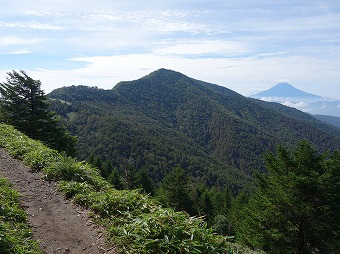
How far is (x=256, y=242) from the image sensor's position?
20516mm

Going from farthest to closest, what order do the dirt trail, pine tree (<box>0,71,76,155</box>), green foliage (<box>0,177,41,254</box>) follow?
pine tree (<box>0,71,76,155</box>) → the dirt trail → green foliage (<box>0,177,41,254</box>)

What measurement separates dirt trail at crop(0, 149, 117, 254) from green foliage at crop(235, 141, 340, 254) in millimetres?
13653

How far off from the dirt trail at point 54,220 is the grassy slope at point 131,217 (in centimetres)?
21

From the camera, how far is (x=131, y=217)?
16.7 ft

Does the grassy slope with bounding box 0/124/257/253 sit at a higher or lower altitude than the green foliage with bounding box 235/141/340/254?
higher

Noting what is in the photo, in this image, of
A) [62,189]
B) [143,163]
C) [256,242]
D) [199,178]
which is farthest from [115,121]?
[62,189]

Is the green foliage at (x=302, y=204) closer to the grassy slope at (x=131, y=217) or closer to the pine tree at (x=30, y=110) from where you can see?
the grassy slope at (x=131, y=217)

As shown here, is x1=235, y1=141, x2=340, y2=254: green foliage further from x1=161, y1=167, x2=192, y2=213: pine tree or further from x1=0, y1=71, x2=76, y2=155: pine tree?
x1=161, y1=167, x2=192, y2=213: pine tree

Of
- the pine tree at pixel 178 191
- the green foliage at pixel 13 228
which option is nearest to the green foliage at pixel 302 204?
the green foliage at pixel 13 228

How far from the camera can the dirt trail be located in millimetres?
4555

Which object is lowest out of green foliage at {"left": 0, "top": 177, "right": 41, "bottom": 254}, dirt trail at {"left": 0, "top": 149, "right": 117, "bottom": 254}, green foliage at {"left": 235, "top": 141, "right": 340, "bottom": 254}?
green foliage at {"left": 235, "top": 141, "right": 340, "bottom": 254}

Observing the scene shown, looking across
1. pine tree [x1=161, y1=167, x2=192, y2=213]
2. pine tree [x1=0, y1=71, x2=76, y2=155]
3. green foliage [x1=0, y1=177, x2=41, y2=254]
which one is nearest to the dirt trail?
green foliage [x1=0, y1=177, x2=41, y2=254]

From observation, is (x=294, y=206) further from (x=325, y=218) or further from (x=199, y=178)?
(x=199, y=178)

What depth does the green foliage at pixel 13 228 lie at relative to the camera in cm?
387
